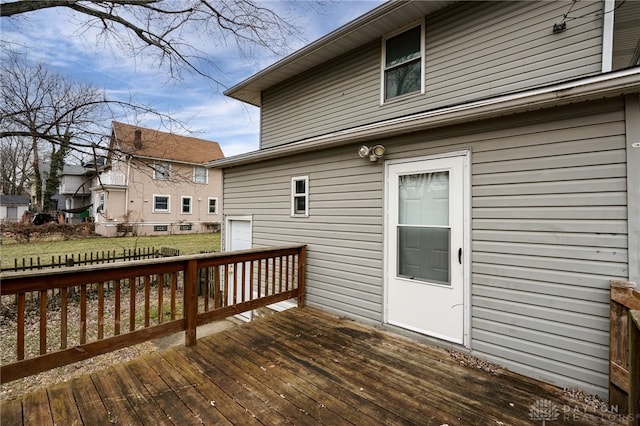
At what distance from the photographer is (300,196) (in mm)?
5047

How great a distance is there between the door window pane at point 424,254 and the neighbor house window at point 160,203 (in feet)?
62.3

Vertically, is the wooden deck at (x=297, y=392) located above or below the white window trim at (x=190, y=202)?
below

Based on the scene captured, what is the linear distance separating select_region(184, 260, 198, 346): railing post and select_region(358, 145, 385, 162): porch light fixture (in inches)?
99.9

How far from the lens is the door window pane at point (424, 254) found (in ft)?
10.9

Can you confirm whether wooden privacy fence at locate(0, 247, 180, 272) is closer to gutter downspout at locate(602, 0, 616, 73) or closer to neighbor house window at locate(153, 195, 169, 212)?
gutter downspout at locate(602, 0, 616, 73)

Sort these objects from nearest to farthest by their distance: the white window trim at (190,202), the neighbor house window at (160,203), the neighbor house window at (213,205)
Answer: the neighbor house window at (160,203) < the white window trim at (190,202) < the neighbor house window at (213,205)

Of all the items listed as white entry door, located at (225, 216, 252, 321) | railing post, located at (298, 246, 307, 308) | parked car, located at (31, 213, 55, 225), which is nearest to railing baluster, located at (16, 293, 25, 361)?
railing post, located at (298, 246, 307, 308)

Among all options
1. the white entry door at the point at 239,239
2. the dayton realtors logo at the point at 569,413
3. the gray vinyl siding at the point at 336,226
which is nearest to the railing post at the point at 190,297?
the gray vinyl siding at the point at 336,226

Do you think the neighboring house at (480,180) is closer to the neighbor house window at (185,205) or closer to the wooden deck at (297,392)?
the wooden deck at (297,392)

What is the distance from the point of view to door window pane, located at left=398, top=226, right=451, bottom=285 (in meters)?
3.33

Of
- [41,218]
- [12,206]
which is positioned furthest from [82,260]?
[12,206]

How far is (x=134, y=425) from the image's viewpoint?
202 cm

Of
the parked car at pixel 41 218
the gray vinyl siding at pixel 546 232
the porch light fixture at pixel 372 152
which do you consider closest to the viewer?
the gray vinyl siding at pixel 546 232

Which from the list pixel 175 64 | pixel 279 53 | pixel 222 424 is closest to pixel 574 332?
pixel 222 424
